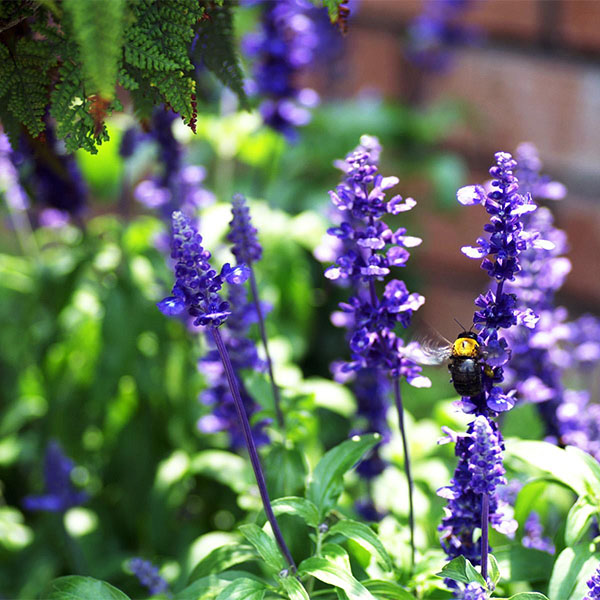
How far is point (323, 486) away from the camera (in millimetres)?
956

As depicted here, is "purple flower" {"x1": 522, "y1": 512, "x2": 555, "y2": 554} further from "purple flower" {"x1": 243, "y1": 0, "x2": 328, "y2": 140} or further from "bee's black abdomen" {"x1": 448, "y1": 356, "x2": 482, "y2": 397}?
"purple flower" {"x1": 243, "y1": 0, "x2": 328, "y2": 140}

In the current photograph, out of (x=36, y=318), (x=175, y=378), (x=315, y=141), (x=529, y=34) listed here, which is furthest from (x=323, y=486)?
(x=529, y=34)

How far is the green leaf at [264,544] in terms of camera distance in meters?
0.84

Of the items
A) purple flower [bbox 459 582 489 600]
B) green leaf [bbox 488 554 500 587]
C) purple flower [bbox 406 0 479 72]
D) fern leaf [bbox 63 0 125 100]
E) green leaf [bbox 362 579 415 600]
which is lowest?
green leaf [bbox 362 579 415 600]

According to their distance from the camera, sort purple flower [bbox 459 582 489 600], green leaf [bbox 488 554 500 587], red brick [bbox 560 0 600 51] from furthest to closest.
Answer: red brick [bbox 560 0 600 51], green leaf [bbox 488 554 500 587], purple flower [bbox 459 582 489 600]

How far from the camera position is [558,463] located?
938 mm

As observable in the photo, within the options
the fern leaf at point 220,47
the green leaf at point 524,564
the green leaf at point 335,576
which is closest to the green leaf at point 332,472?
the green leaf at point 335,576

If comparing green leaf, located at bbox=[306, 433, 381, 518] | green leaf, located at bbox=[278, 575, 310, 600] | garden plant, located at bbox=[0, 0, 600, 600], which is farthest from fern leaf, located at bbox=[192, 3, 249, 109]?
green leaf, located at bbox=[278, 575, 310, 600]

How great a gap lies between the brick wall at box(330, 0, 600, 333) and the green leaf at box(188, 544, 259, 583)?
5.56 ft

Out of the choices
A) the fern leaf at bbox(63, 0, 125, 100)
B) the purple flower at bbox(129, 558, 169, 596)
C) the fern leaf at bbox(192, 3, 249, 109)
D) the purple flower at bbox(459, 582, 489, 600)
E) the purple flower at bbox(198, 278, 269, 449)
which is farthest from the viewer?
the purple flower at bbox(198, 278, 269, 449)

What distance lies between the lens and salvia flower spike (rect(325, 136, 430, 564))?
860mm

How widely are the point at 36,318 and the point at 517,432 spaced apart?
1055 millimetres

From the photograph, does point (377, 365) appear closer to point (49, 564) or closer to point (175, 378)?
point (175, 378)

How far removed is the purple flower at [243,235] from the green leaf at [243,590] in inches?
14.7
